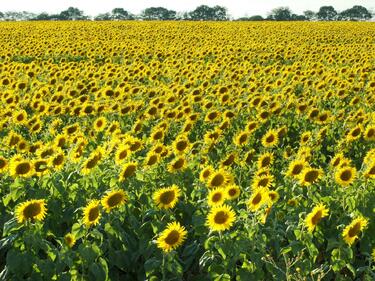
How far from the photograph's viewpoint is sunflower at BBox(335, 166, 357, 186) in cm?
486

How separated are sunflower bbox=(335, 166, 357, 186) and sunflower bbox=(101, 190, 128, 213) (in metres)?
1.79

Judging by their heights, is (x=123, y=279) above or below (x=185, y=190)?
below

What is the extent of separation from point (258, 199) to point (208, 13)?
11383 centimetres

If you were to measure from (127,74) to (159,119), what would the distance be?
441 centimetres

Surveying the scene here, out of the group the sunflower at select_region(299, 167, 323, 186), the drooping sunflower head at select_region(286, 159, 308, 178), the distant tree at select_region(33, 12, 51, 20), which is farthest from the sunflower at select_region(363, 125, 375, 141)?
the distant tree at select_region(33, 12, 51, 20)

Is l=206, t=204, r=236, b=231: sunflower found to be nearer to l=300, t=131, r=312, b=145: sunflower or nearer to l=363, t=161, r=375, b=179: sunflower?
l=363, t=161, r=375, b=179: sunflower

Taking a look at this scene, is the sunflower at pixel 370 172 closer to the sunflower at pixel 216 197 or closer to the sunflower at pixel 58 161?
the sunflower at pixel 216 197

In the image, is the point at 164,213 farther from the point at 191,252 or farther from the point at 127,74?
the point at 127,74

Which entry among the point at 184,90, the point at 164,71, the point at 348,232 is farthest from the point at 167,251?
the point at 164,71

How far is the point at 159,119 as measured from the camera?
8.46 meters

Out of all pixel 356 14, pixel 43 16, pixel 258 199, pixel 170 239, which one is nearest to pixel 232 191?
pixel 258 199

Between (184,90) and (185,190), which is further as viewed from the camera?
(184,90)

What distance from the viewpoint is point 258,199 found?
4.39m

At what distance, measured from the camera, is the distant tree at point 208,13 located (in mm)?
114088
